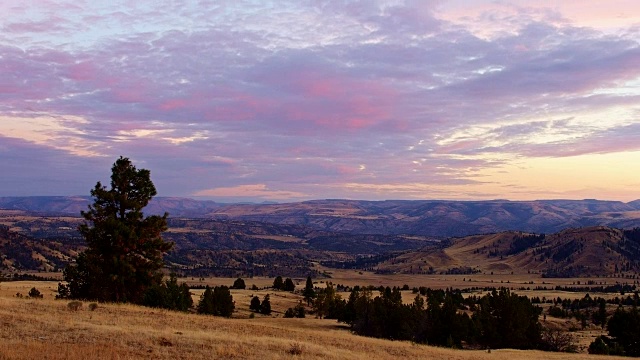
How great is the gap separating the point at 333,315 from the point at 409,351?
229ft

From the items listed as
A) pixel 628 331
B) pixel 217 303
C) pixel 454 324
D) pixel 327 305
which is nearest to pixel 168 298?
pixel 217 303

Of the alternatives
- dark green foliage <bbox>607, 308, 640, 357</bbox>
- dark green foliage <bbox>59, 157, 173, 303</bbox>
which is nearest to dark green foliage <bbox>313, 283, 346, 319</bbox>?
dark green foliage <bbox>607, 308, 640, 357</bbox>

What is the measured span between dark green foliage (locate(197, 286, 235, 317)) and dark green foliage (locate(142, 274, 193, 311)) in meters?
2.85

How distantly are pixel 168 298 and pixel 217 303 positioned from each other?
50.2 ft

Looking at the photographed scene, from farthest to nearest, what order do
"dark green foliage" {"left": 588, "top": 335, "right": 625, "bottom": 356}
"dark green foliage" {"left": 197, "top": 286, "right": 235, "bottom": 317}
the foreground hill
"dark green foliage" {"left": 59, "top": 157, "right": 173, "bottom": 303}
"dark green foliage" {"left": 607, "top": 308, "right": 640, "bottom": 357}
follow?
"dark green foliage" {"left": 197, "top": 286, "right": 235, "bottom": 317} → "dark green foliage" {"left": 607, "top": 308, "right": 640, "bottom": 357} → "dark green foliage" {"left": 588, "top": 335, "right": 625, "bottom": 356} → "dark green foliage" {"left": 59, "top": 157, "right": 173, "bottom": 303} → the foreground hill

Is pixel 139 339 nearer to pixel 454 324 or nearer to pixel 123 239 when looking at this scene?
pixel 123 239

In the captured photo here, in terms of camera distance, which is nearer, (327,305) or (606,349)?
(606,349)

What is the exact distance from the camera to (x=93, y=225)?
43844mm

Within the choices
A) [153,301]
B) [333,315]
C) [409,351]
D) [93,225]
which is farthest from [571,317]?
[93,225]

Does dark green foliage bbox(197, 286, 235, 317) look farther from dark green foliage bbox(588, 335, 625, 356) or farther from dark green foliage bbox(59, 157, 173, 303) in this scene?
dark green foliage bbox(588, 335, 625, 356)

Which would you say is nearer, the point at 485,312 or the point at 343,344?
the point at 343,344

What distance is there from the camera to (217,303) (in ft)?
278

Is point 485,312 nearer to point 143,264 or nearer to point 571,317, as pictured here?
point 143,264

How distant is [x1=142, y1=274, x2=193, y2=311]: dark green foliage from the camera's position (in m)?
67.2
